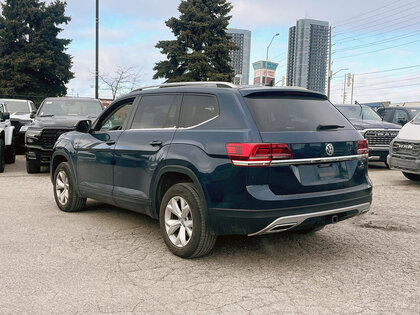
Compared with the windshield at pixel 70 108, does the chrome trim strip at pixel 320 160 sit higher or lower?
lower

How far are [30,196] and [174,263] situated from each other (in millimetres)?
4588

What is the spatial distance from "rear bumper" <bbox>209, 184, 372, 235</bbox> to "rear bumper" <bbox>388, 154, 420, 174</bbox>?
547 cm

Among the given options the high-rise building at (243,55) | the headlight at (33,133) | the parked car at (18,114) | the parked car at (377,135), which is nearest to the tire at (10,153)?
the parked car at (18,114)

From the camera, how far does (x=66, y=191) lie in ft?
21.0

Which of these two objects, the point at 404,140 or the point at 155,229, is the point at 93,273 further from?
the point at 404,140

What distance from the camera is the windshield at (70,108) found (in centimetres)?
1138

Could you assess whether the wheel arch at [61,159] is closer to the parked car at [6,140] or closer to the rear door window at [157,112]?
the rear door window at [157,112]

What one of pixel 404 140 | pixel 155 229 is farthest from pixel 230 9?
pixel 155 229

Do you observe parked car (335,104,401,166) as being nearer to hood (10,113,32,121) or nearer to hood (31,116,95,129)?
hood (31,116,95,129)

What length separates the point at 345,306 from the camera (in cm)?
325

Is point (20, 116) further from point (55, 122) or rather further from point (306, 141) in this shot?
point (306, 141)

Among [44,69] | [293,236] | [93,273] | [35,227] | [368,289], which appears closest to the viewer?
[368,289]

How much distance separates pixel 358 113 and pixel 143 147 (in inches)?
422

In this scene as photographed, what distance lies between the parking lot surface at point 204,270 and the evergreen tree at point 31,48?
35.5m
